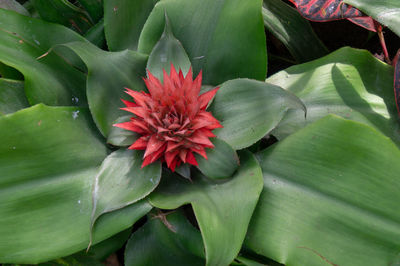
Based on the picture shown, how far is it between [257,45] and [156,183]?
1.44 feet

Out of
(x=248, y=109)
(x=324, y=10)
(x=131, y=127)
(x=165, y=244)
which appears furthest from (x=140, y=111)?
(x=324, y=10)

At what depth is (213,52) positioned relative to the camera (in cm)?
93

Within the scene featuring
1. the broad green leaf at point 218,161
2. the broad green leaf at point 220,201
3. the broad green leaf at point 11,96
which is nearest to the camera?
the broad green leaf at point 220,201

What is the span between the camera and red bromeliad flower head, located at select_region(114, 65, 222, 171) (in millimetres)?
774

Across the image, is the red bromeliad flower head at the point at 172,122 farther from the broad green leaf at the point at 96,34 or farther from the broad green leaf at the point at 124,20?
the broad green leaf at the point at 96,34

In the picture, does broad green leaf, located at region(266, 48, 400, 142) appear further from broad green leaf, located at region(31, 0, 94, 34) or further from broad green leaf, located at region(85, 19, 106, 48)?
broad green leaf, located at region(31, 0, 94, 34)

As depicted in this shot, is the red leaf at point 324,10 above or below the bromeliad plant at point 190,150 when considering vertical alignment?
above

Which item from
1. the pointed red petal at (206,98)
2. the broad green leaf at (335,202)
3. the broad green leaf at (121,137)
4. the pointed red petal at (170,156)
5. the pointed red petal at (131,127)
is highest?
the pointed red petal at (206,98)

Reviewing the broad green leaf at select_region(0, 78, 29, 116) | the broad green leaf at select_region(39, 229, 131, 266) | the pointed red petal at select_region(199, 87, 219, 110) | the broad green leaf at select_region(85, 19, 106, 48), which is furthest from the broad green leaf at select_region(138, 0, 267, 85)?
the broad green leaf at select_region(39, 229, 131, 266)

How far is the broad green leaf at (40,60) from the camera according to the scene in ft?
2.86

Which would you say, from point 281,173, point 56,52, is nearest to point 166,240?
point 281,173

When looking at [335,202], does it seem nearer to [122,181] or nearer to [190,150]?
[190,150]

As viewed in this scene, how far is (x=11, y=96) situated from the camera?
0.95m

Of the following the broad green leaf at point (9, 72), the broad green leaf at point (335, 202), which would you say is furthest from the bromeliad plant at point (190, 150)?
the broad green leaf at point (9, 72)
